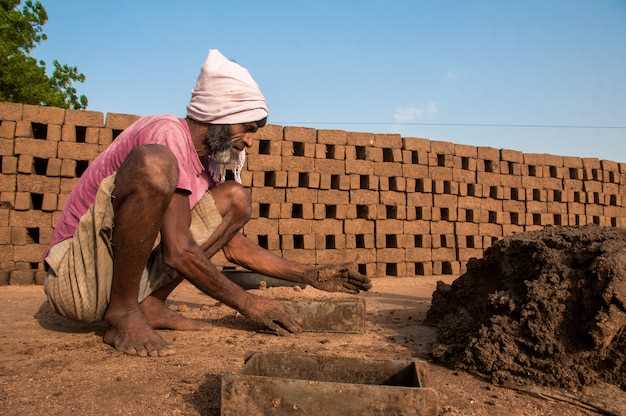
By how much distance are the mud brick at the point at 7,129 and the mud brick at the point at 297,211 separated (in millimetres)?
3465

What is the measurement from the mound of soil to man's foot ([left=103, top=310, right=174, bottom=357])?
1.32 m

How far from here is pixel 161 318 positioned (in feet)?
9.04

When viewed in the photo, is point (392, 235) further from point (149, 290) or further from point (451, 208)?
point (149, 290)

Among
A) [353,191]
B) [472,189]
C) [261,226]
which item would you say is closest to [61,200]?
[261,226]

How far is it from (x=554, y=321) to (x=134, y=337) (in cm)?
195

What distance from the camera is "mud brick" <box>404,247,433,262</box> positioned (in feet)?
25.5

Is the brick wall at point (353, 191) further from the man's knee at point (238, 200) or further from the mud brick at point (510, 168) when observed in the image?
the man's knee at point (238, 200)

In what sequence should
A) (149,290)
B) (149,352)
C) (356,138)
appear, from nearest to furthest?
(149,352)
(149,290)
(356,138)

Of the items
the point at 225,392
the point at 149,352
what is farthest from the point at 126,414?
the point at 149,352

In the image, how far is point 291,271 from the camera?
2.96 m

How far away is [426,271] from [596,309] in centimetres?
576

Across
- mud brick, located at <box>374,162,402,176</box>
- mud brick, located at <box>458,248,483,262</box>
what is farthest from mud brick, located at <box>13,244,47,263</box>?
mud brick, located at <box>458,248,483,262</box>

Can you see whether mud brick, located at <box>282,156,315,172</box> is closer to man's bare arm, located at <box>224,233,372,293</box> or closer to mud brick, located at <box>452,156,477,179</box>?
mud brick, located at <box>452,156,477,179</box>

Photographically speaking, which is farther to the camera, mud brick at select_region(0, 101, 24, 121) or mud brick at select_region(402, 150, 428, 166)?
mud brick at select_region(402, 150, 428, 166)
